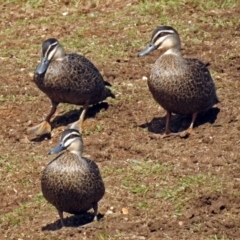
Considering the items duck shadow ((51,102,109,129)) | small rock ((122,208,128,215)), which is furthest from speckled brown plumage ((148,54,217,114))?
small rock ((122,208,128,215))

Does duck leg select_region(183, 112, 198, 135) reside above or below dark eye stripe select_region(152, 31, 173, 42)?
below

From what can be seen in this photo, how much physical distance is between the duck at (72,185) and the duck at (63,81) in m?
2.06

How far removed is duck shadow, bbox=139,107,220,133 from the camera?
9.85 meters

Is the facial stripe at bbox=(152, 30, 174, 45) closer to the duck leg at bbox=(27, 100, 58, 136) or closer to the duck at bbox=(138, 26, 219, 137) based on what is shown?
the duck at bbox=(138, 26, 219, 137)

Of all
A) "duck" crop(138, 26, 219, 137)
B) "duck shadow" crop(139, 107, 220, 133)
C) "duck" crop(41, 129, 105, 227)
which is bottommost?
"duck shadow" crop(139, 107, 220, 133)

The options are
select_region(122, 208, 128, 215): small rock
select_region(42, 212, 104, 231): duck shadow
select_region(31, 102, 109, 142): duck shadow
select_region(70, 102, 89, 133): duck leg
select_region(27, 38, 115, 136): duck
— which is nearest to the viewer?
select_region(42, 212, 104, 231): duck shadow

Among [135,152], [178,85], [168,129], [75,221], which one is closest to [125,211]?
[75,221]

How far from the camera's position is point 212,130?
959cm

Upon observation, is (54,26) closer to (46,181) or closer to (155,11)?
(155,11)

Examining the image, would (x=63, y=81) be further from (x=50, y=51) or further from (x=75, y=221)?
(x=75, y=221)

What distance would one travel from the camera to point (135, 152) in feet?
30.2

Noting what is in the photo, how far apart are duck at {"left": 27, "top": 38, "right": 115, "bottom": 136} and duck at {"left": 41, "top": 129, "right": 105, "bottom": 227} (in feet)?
6.77

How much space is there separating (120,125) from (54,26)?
11.5 ft

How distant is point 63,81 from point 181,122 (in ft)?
4.17
